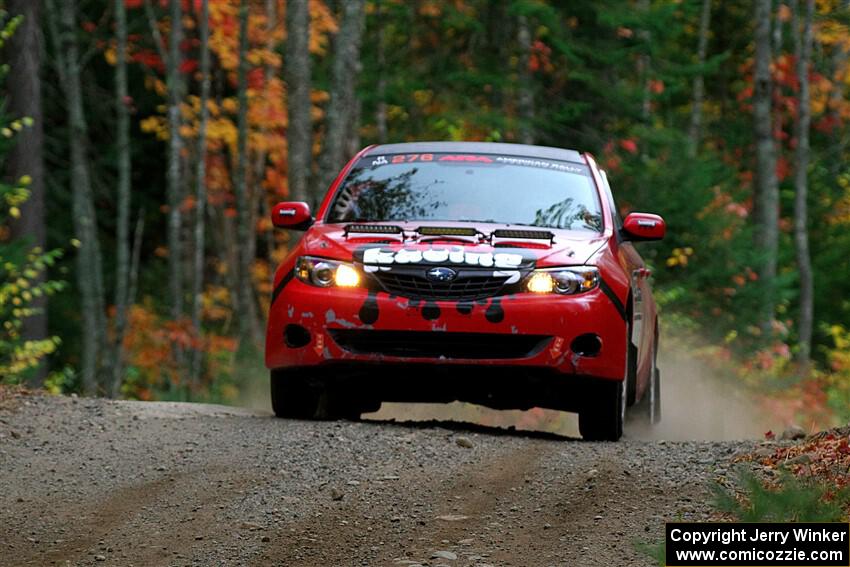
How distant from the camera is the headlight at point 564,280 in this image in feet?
32.4

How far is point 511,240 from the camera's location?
10086 millimetres

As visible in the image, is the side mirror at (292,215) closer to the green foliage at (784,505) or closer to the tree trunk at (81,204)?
the green foliage at (784,505)

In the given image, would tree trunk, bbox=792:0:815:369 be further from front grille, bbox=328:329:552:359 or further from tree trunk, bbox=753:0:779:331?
front grille, bbox=328:329:552:359

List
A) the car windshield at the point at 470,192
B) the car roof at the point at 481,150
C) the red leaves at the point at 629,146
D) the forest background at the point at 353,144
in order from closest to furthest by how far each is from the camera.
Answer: the car windshield at the point at 470,192 → the car roof at the point at 481,150 → the forest background at the point at 353,144 → the red leaves at the point at 629,146

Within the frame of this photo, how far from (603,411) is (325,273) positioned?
1.89 m

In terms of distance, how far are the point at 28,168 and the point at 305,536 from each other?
703 inches

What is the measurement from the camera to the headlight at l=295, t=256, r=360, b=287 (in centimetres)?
1008

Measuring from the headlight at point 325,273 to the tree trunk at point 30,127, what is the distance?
13.8 m

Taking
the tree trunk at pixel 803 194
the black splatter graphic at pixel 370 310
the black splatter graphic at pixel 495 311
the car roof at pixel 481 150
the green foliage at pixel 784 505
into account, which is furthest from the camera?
the tree trunk at pixel 803 194

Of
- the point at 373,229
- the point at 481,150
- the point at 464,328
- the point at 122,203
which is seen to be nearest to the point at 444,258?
the point at 464,328

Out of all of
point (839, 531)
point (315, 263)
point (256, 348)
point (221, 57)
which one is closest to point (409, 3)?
point (221, 57)

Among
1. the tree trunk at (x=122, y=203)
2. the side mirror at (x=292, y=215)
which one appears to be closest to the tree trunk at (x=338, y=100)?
the tree trunk at (x=122, y=203)

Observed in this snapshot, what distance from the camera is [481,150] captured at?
38.0ft

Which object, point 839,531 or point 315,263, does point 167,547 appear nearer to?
point 839,531
